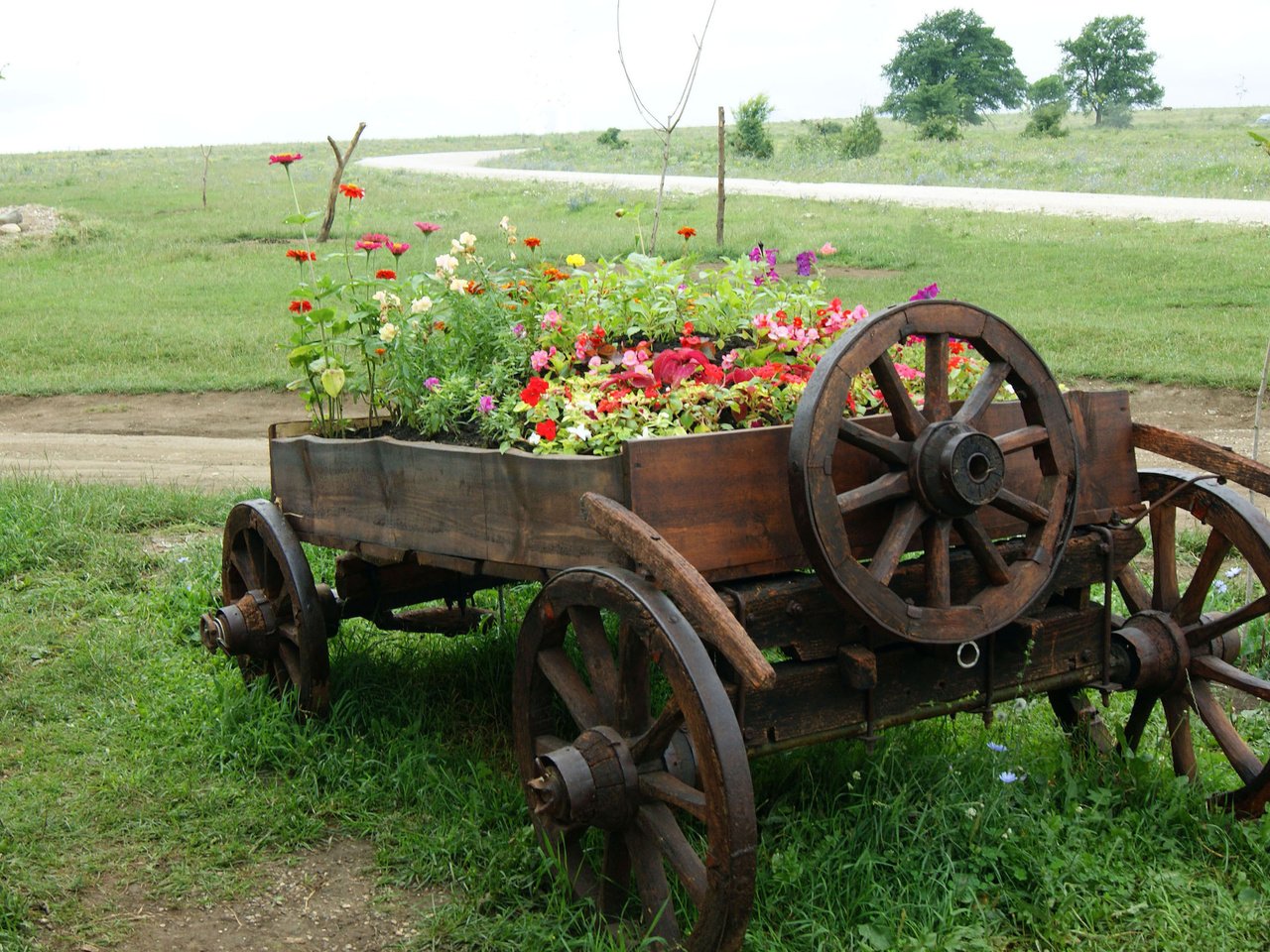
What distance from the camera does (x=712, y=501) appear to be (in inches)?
107

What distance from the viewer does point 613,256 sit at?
1295cm

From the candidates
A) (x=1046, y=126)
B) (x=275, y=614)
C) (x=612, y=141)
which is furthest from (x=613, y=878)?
(x=612, y=141)

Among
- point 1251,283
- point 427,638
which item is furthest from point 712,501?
point 1251,283

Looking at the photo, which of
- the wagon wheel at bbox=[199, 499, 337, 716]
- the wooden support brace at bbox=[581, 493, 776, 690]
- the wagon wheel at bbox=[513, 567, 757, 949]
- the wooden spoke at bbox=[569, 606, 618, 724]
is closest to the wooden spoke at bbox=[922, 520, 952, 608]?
the wooden support brace at bbox=[581, 493, 776, 690]

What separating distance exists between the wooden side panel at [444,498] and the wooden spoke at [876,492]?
19.0 inches

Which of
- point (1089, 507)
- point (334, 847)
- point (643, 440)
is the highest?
point (643, 440)

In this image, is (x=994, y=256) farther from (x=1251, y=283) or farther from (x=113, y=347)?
(x=113, y=347)

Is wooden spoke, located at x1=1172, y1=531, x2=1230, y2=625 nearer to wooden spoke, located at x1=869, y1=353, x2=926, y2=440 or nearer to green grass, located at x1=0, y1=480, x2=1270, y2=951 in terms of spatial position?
green grass, located at x1=0, y1=480, x2=1270, y2=951

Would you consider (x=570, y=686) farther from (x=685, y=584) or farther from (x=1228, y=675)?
(x=1228, y=675)

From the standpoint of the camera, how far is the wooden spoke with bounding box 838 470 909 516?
2.61m

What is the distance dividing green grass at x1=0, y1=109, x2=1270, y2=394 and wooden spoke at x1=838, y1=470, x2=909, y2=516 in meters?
2.99

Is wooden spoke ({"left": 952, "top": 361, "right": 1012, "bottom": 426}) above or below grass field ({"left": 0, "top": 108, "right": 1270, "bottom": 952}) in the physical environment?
above

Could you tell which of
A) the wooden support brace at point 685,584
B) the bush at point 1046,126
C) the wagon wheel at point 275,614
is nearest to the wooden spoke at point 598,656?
the wooden support brace at point 685,584

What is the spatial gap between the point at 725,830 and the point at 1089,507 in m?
1.47
